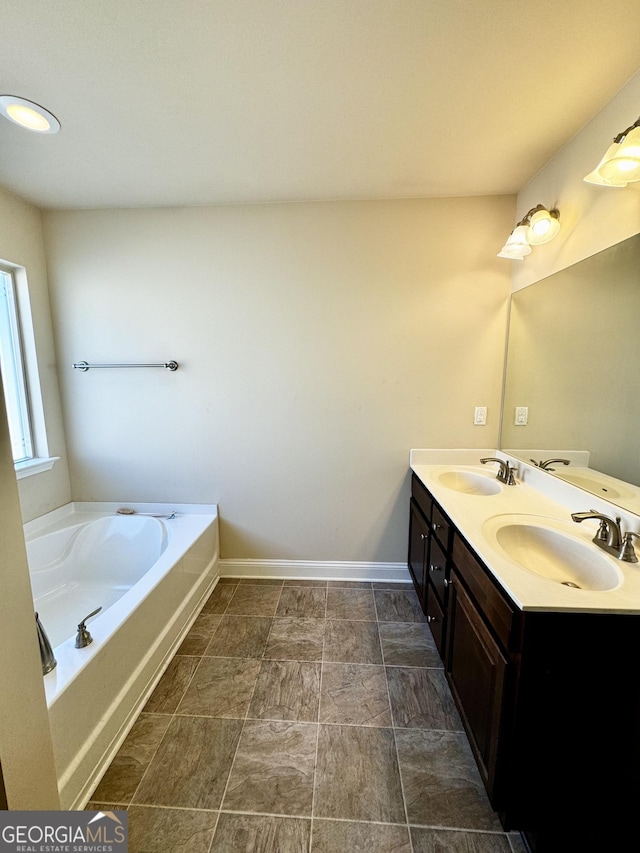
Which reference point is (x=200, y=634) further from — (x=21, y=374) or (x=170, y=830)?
(x=21, y=374)

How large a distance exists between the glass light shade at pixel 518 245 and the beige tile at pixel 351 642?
222 cm

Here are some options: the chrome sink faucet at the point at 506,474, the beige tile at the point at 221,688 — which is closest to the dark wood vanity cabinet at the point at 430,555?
the chrome sink faucet at the point at 506,474

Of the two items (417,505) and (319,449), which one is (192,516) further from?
(417,505)

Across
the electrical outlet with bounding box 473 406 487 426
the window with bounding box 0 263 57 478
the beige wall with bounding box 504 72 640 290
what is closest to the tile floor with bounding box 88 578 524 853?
the electrical outlet with bounding box 473 406 487 426

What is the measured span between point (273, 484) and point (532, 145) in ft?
7.50

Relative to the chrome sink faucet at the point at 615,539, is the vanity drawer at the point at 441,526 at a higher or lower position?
lower

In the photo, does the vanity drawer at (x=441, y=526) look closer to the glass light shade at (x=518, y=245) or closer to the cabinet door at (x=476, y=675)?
the cabinet door at (x=476, y=675)

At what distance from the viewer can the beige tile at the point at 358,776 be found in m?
1.07

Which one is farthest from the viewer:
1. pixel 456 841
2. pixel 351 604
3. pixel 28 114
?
pixel 351 604

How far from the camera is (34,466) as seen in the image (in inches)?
81.6

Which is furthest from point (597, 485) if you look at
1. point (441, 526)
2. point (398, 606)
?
point (398, 606)

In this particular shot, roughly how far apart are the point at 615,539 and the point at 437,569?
2.36 feet

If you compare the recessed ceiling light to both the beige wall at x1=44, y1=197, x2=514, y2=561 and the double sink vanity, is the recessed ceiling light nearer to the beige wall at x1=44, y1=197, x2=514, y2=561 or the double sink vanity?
the beige wall at x1=44, y1=197, x2=514, y2=561

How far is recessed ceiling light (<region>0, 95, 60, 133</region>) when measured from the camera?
4.12ft
